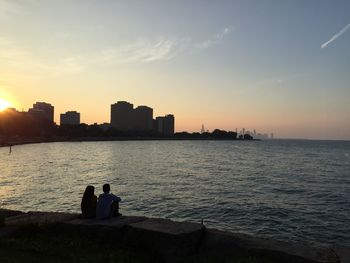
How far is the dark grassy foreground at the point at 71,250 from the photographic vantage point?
10.5 metres

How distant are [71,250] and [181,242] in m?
2.96

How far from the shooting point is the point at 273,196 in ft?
124

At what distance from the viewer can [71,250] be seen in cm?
1133

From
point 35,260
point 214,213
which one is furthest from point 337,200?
point 35,260

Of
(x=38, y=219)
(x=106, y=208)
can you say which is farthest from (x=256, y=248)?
(x=38, y=219)

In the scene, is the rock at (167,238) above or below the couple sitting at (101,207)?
below

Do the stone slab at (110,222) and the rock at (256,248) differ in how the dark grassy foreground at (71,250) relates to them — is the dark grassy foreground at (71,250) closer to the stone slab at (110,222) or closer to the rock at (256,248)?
the rock at (256,248)

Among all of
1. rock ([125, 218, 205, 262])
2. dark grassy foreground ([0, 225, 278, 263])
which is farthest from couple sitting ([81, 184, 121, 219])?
rock ([125, 218, 205, 262])

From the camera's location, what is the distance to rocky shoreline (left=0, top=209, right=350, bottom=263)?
1054 cm

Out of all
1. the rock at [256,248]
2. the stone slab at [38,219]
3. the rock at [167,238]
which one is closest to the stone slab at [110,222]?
the rock at [167,238]

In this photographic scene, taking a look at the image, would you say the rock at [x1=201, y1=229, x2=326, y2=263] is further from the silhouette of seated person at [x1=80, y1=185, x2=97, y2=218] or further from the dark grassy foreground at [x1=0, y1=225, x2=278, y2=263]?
the silhouette of seated person at [x1=80, y1=185, x2=97, y2=218]

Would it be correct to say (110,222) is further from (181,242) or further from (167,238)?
(181,242)

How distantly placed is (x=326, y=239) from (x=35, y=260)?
16048mm

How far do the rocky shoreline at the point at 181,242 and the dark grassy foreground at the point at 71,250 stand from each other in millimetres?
32
